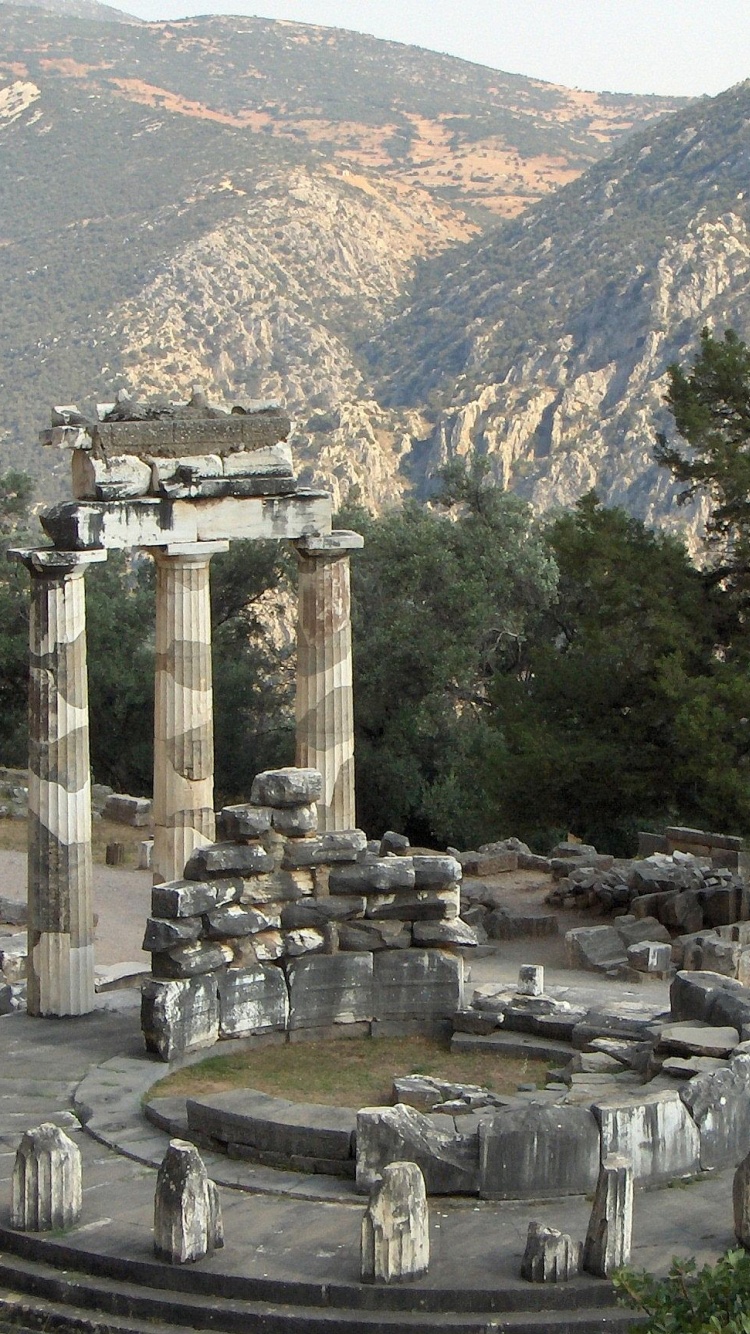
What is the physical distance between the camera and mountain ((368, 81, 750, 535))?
77312 mm

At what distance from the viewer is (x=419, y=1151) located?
12.1 m

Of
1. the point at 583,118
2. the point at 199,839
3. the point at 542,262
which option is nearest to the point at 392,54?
the point at 583,118

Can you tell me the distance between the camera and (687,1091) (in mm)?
12672

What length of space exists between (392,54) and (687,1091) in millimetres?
139385

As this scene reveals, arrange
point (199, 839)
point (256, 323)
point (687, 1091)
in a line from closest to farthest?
point (687, 1091) → point (199, 839) → point (256, 323)

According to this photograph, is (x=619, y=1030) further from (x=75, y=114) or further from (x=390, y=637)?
(x=75, y=114)

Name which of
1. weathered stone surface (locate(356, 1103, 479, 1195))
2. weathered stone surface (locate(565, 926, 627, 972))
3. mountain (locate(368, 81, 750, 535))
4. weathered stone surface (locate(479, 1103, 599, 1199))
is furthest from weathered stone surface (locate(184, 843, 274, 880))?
mountain (locate(368, 81, 750, 535))

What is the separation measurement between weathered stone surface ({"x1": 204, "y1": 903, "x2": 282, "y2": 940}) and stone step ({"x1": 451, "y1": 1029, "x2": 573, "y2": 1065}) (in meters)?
1.75

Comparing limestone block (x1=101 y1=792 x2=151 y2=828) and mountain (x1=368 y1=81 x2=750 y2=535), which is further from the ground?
mountain (x1=368 y1=81 x2=750 y2=535)

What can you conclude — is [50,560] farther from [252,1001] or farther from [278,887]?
[252,1001]

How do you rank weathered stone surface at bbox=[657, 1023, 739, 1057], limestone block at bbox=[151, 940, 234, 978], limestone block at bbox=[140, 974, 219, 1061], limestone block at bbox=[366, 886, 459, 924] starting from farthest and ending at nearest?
limestone block at bbox=[366, 886, 459, 924]
limestone block at bbox=[151, 940, 234, 978]
limestone block at bbox=[140, 974, 219, 1061]
weathered stone surface at bbox=[657, 1023, 739, 1057]

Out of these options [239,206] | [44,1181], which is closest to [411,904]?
[44,1181]

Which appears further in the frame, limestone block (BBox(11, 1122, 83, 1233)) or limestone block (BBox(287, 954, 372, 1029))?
limestone block (BBox(287, 954, 372, 1029))

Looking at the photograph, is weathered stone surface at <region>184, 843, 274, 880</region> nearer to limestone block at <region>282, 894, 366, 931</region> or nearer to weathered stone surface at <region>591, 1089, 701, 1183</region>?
limestone block at <region>282, 894, 366, 931</region>
